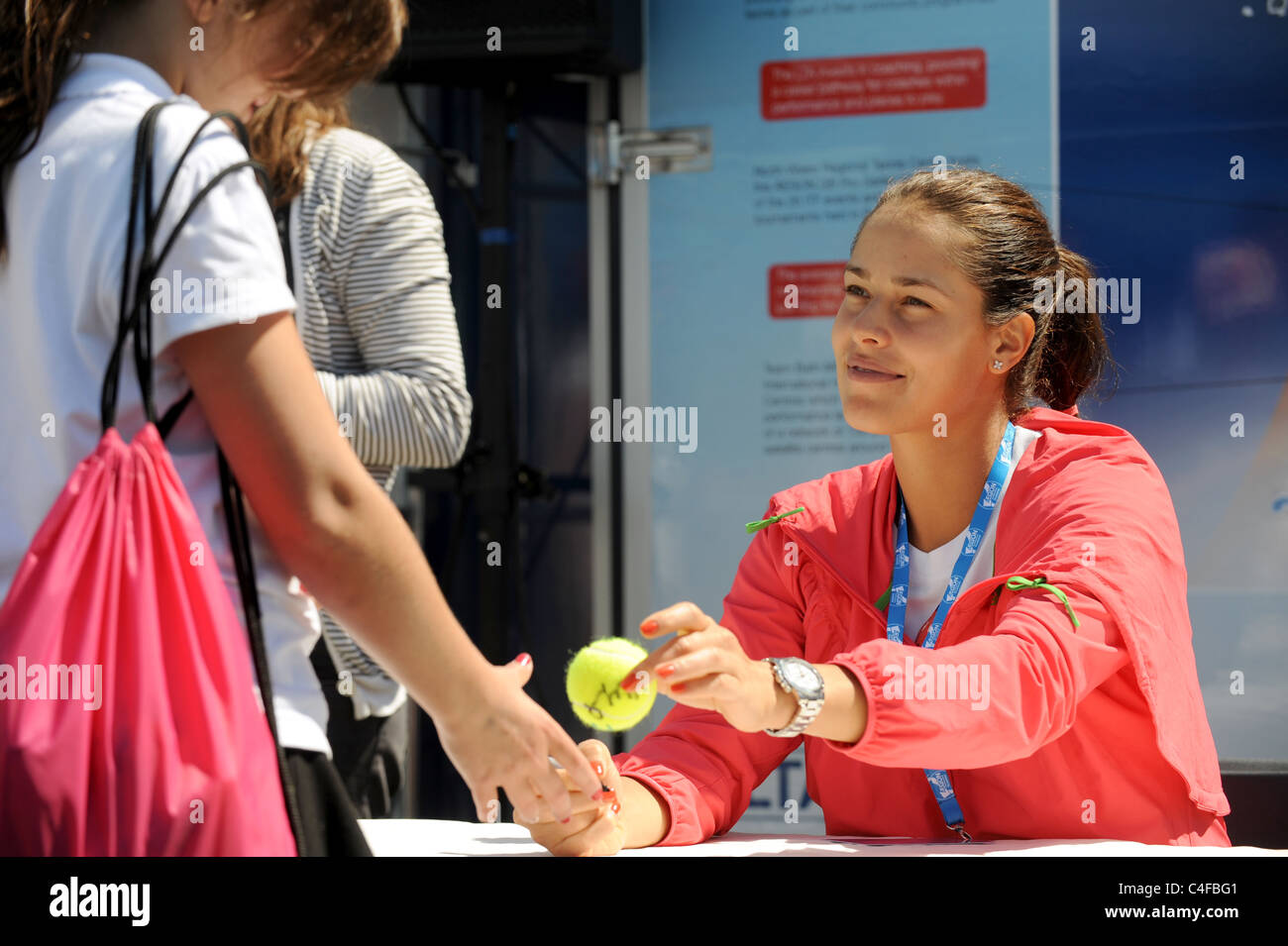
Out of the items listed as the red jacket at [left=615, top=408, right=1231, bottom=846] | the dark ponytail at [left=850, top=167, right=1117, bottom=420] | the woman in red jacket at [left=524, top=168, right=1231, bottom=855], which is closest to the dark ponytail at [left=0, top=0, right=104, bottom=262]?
the woman in red jacket at [left=524, top=168, right=1231, bottom=855]

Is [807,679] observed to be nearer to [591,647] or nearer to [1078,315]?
[591,647]

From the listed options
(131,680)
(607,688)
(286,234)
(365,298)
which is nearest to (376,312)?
(365,298)

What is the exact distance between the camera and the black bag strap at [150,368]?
1.26 m

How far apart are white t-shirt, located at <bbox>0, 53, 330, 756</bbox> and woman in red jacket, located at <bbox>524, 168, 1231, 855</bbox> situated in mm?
676

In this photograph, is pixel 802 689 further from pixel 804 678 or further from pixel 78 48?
pixel 78 48

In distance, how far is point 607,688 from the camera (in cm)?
197

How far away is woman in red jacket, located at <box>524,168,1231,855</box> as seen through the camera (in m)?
→ 1.80

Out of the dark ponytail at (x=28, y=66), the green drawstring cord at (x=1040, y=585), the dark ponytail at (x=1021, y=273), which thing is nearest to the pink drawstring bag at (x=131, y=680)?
the dark ponytail at (x=28, y=66)

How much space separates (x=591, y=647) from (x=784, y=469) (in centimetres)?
196

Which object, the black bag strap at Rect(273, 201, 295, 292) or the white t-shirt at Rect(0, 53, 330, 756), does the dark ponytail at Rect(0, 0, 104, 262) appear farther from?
the black bag strap at Rect(273, 201, 295, 292)

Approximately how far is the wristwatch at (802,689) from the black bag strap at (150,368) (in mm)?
704

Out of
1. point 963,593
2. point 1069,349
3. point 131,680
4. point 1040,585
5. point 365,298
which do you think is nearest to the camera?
point 131,680

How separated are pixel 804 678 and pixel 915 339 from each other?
0.72 m
